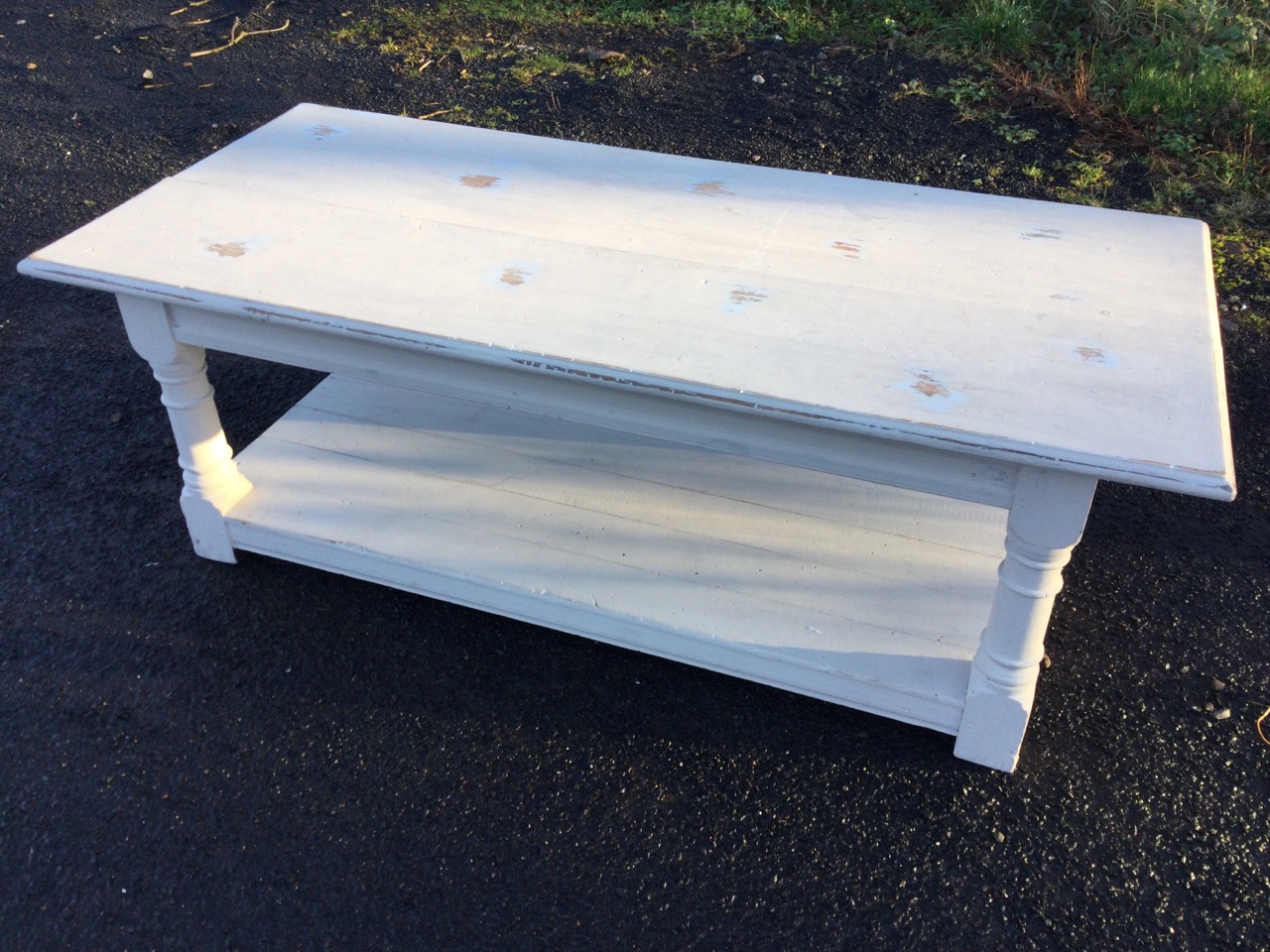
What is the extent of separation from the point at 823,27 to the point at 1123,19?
124cm

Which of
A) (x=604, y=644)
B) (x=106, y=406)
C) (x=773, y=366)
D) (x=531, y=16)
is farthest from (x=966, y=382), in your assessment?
(x=531, y=16)

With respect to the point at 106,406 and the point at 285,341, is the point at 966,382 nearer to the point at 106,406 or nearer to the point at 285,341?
the point at 285,341

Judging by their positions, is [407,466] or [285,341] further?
[407,466]

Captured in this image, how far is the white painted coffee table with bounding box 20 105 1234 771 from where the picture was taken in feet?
5.19

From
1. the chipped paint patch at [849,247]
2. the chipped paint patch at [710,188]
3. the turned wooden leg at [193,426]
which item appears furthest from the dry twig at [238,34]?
the chipped paint patch at [849,247]

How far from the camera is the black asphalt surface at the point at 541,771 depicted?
1.69 m

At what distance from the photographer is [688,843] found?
180 cm

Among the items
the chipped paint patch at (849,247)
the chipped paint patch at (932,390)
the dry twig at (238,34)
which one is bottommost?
the dry twig at (238,34)

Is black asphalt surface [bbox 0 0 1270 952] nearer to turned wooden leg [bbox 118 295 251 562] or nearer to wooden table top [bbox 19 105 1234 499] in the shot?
turned wooden leg [bbox 118 295 251 562]

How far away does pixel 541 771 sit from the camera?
1914 millimetres

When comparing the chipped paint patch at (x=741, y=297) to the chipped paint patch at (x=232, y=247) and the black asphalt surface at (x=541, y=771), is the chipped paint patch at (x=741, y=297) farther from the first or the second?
the chipped paint patch at (x=232, y=247)

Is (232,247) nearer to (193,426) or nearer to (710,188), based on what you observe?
(193,426)

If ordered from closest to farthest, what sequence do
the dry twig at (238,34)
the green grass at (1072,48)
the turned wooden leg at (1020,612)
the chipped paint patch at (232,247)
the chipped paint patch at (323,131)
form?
the turned wooden leg at (1020,612)
the chipped paint patch at (232,247)
the chipped paint patch at (323,131)
the green grass at (1072,48)
the dry twig at (238,34)

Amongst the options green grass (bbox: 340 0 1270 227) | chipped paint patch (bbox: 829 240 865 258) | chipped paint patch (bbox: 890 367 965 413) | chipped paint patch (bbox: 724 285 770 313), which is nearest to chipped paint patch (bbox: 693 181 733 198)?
chipped paint patch (bbox: 829 240 865 258)
